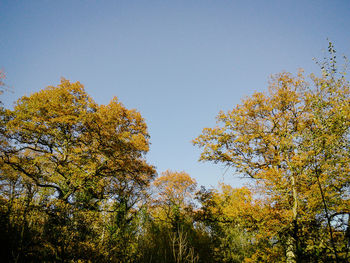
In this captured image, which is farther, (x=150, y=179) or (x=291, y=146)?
(x=150, y=179)

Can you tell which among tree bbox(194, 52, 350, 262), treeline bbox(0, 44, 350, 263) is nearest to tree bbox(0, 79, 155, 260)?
treeline bbox(0, 44, 350, 263)

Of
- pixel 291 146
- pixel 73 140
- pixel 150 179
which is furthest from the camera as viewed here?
pixel 150 179

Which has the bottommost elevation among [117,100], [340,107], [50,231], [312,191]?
[50,231]

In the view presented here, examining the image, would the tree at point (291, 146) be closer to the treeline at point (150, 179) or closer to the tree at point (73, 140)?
the treeline at point (150, 179)

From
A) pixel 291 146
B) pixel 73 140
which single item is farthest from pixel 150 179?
pixel 291 146

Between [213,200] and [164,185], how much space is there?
10.3m

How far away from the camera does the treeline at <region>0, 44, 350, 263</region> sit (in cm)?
502

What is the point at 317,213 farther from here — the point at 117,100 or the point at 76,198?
the point at 117,100

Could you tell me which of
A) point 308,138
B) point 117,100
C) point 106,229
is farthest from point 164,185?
point 308,138

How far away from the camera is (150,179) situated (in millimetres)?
14969

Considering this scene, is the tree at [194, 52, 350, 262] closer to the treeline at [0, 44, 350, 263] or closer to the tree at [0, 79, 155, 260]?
the treeline at [0, 44, 350, 263]

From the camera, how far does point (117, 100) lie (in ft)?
42.6

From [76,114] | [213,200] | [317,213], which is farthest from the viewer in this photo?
[213,200]

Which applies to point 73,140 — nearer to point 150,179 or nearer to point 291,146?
point 150,179
